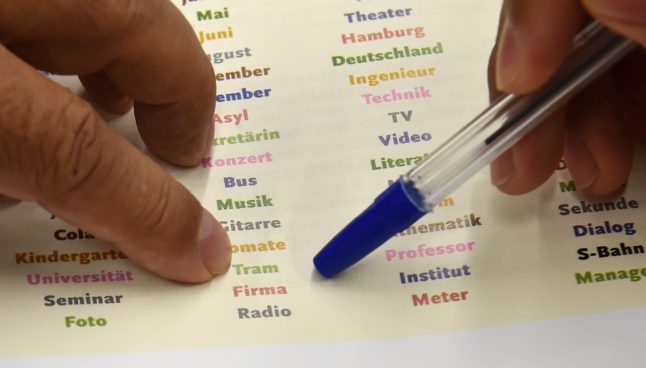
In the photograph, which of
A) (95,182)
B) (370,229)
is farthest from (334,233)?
(95,182)

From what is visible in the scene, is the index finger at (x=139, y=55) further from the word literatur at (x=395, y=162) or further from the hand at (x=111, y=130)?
the word literatur at (x=395, y=162)

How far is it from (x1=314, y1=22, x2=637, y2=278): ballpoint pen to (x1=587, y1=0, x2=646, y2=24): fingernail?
0.19 feet

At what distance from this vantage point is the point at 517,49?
1.17 feet

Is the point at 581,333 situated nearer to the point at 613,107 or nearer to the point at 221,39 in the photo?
the point at 613,107

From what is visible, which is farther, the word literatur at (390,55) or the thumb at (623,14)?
the word literatur at (390,55)

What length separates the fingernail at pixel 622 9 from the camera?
0.30 m

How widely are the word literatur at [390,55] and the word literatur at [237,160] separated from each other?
0.28 ft

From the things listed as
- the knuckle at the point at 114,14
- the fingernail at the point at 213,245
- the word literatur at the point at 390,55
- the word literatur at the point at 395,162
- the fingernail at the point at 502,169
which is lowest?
the fingernail at the point at 213,245

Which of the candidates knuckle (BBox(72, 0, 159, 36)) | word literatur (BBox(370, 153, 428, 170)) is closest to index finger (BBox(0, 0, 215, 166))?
knuckle (BBox(72, 0, 159, 36))

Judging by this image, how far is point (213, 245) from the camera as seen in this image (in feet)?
1.39

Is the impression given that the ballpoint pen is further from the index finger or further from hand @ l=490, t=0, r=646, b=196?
the index finger

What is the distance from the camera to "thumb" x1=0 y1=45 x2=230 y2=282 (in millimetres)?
348

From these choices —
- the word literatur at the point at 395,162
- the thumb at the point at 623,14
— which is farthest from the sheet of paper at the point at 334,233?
the thumb at the point at 623,14

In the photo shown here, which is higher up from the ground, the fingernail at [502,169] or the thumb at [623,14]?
the thumb at [623,14]
